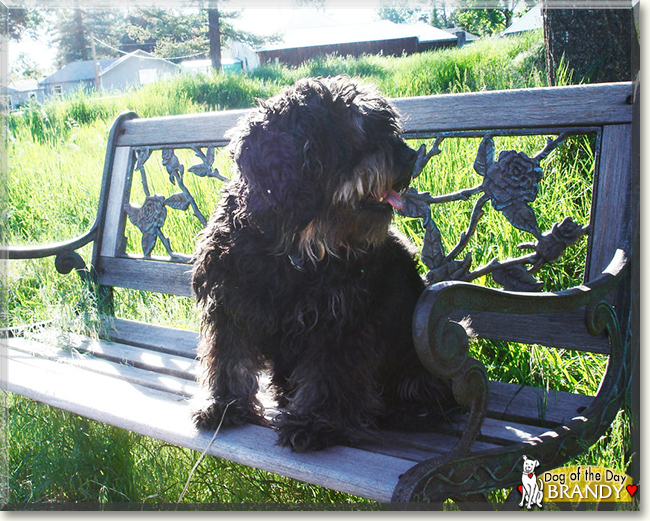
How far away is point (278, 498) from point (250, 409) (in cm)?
43

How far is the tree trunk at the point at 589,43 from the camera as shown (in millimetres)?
3381

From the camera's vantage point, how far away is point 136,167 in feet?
11.2

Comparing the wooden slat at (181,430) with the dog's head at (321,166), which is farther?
the dog's head at (321,166)

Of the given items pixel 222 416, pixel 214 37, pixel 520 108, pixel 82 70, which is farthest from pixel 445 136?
pixel 82 70

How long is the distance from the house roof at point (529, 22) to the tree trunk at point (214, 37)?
208 centimetres

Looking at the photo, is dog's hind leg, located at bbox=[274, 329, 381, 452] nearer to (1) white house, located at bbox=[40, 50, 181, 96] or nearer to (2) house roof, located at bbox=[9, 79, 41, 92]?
(1) white house, located at bbox=[40, 50, 181, 96]

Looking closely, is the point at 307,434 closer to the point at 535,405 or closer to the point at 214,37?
the point at 535,405

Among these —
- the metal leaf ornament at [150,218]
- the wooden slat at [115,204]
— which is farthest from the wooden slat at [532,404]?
the wooden slat at [115,204]

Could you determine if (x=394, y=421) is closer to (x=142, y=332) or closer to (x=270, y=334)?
(x=270, y=334)

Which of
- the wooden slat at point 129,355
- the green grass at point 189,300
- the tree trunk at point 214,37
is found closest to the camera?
the green grass at point 189,300

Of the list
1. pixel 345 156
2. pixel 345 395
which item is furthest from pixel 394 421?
pixel 345 156

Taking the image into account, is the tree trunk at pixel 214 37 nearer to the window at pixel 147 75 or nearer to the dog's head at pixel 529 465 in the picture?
the window at pixel 147 75

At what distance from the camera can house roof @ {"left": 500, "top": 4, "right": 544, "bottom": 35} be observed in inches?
129

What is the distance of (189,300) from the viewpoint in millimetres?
3916
